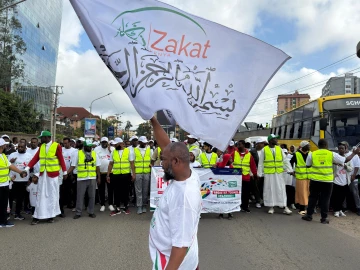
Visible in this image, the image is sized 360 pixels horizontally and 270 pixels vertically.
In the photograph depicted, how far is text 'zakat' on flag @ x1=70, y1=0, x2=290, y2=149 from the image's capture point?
10.1ft

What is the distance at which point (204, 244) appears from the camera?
5984mm

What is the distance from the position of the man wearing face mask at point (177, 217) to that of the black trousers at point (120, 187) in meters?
6.64

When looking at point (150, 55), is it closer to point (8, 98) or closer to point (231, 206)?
point (231, 206)

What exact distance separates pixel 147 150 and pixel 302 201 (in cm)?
434

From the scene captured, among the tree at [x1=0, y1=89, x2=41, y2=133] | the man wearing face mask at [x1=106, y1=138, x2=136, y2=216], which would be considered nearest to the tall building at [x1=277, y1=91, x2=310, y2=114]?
the tree at [x1=0, y1=89, x2=41, y2=133]

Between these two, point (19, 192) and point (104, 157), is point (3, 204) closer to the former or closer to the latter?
point (19, 192)

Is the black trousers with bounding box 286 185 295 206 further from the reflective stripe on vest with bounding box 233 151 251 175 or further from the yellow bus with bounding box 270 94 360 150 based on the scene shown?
the yellow bus with bounding box 270 94 360 150

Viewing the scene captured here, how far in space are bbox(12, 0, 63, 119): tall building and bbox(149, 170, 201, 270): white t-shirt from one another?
62639mm

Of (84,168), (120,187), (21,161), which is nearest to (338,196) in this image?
(120,187)

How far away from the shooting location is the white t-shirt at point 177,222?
7.04ft

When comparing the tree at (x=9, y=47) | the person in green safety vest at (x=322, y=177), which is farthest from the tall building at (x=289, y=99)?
the person in green safety vest at (x=322, y=177)

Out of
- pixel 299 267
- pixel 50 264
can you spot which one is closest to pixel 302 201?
pixel 299 267

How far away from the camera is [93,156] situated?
849cm

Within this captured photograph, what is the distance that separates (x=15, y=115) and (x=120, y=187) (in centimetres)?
3362
